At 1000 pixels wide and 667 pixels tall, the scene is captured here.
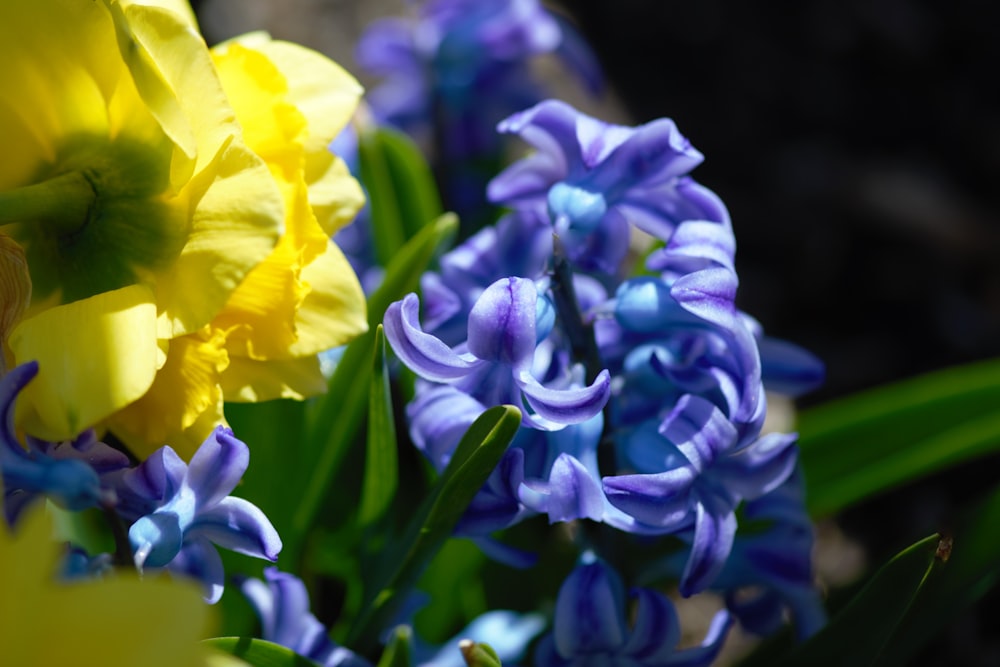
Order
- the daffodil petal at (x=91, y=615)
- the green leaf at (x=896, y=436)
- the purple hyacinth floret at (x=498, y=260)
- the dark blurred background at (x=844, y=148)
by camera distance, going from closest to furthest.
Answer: the daffodil petal at (x=91, y=615) < the purple hyacinth floret at (x=498, y=260) < the green leaf at (x=896, y=436) < the dark blurred background at (x=844, y=148)

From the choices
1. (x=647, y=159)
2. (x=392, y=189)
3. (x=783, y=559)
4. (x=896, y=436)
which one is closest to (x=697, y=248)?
(x=647, y=159)

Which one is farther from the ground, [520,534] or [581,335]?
[581,335]

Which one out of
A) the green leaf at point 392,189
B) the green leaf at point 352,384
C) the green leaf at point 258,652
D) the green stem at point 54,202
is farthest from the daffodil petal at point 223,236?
the green leaf at point 392,189

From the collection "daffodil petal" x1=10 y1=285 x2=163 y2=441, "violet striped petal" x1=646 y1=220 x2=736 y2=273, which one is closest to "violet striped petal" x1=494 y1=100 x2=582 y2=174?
"violet striped petal" x1=646 y1=220 x2=736 y2=273

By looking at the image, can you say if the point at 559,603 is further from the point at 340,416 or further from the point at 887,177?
the point at 887,177

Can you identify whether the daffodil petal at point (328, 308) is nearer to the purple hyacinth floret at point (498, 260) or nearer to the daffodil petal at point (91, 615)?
the purple hyacinth floret at point (498, 260)

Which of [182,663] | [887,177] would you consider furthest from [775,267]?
[182,663]
